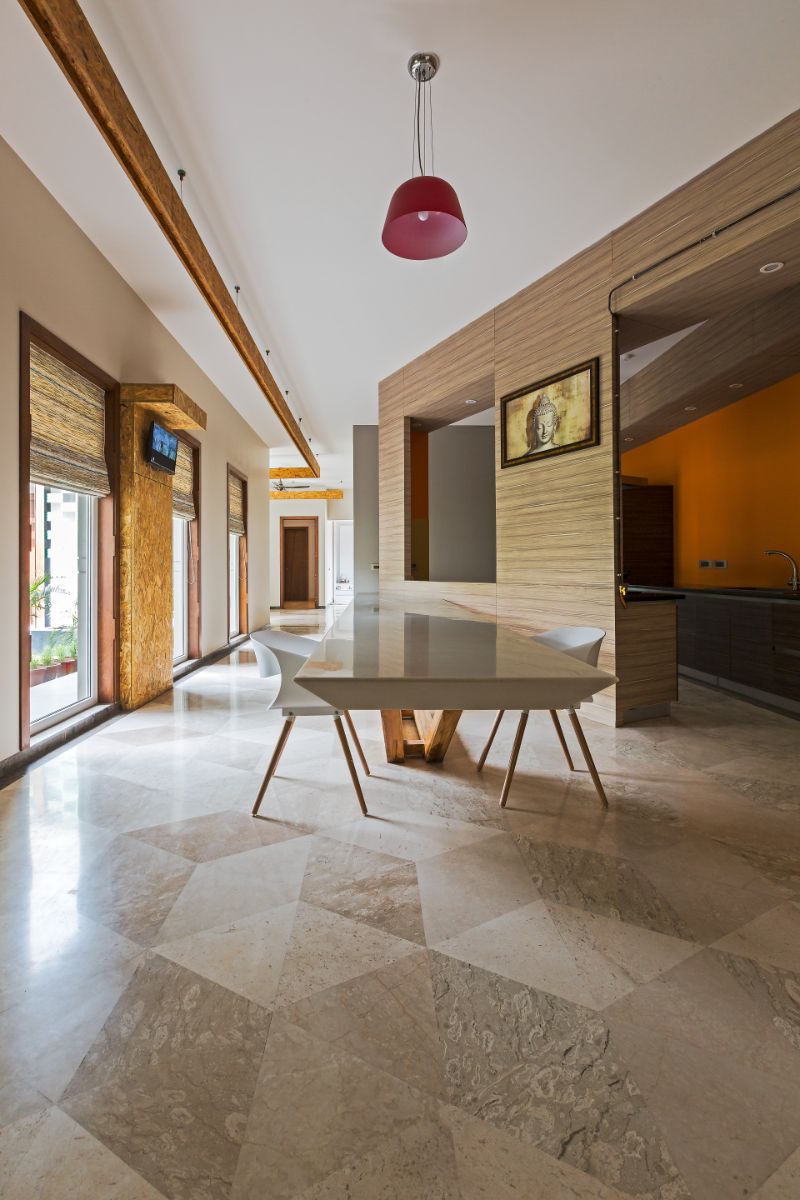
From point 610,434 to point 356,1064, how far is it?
3687 mm

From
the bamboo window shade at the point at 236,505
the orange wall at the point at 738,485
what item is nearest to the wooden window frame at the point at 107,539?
the bamboo window shade at the point at 236,505

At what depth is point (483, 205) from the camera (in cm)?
357

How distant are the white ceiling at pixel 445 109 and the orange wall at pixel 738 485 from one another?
2667 millimetres

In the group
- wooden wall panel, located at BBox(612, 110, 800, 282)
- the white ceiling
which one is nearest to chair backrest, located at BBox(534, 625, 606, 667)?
wooden wall panel, located at BBox(612, 110, 800, 282)

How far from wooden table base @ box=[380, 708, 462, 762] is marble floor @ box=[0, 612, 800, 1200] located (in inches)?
14.0

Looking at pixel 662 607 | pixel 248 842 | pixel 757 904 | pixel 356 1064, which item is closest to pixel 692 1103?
pixel 356 1064

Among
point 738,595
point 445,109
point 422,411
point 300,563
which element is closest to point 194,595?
point 422,411

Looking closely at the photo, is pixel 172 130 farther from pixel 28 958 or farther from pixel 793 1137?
pixel 793 1137

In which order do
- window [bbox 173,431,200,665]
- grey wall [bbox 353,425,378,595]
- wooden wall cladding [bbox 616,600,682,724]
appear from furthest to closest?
1. grey wall [bbox 353,425,378,595]
2. window [bbox 173,431,200,665]
3. wooden wall cladding [bbox 616,600,682,724]

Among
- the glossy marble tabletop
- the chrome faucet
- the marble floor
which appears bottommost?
the marble floor

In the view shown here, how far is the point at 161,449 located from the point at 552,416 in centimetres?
299

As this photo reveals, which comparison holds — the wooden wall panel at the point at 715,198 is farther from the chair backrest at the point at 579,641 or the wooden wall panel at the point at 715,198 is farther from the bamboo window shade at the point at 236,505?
the bamboo window shade at the point at 236,505

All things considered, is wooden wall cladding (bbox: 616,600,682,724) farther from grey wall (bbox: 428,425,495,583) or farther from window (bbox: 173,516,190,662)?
grey wall (bbox: 428,425,495,583)

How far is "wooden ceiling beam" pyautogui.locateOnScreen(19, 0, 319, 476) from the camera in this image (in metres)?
2.16
